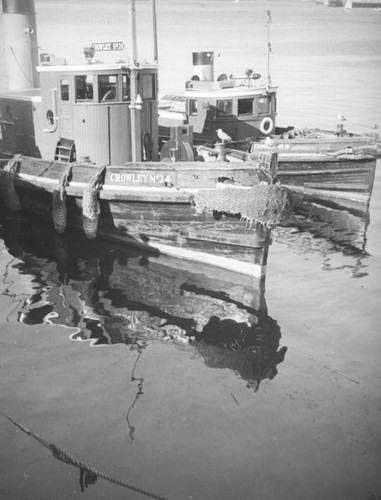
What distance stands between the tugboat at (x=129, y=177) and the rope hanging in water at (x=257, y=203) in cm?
2

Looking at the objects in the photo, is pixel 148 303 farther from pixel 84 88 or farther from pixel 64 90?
pixel 64 90

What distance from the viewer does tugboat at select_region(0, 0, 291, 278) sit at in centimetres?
1221

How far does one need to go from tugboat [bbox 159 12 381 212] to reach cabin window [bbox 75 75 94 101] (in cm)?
457

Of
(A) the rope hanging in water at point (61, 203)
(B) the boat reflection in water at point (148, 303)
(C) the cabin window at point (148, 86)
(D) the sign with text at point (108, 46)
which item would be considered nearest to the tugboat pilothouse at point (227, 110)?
(C) the cabin window at point (148, 86)

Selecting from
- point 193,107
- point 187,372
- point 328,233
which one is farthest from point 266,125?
point 187,372

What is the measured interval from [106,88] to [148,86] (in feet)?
3.75

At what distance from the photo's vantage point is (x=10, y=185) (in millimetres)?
15609

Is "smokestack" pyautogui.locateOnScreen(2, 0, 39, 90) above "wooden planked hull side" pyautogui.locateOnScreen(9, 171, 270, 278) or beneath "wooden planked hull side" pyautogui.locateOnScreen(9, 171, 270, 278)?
above

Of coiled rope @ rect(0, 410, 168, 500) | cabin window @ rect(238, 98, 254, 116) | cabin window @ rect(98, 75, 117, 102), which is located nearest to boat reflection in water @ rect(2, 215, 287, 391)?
coiled rope @ rect(0, 410, 168, 500)

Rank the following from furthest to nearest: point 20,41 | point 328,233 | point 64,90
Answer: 1. point 20,41
2. point 328,233
3. point 64,90

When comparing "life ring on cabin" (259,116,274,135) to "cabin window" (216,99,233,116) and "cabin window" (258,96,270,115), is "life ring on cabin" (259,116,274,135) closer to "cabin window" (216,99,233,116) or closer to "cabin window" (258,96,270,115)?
"cabin window" (258,96,270,115)

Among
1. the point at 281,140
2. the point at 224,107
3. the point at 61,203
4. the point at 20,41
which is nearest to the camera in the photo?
the point at 61,203

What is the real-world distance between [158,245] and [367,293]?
16.6 ft

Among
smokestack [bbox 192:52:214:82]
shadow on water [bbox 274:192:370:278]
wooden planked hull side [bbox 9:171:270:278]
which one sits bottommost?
shadow on water [bbox 274:192:370:278]
